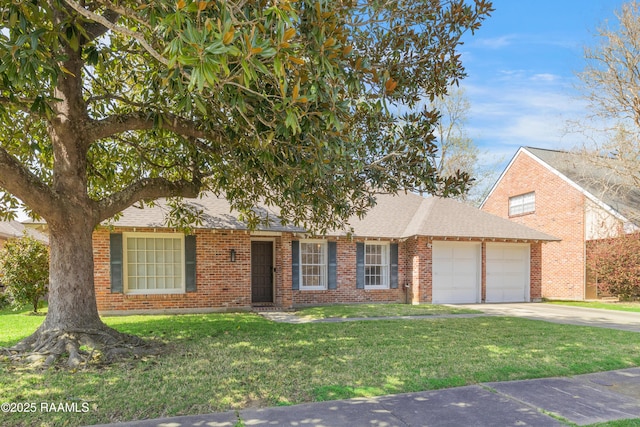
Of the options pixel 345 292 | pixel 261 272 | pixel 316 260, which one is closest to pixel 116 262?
pixel 261 272

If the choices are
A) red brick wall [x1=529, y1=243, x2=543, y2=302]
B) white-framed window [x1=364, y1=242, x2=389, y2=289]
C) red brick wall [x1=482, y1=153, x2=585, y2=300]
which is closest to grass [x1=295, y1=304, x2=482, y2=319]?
white-framed window [x1=364, y1=242, x2=389, y2=289]

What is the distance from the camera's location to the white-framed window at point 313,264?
14.2 metres

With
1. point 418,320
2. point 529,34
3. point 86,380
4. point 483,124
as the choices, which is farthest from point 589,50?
point 86,380

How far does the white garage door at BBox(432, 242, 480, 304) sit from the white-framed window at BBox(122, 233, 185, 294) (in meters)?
9.02

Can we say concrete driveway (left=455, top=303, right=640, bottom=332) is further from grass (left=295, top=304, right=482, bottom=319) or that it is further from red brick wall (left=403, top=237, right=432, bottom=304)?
red brick wall (left=403, top=237, right=432, bottom=304)

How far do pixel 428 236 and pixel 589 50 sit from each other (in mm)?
10798

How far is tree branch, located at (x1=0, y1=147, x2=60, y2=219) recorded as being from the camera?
6.08m

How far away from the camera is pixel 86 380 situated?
5.28 metres

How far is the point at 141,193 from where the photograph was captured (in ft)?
25.2

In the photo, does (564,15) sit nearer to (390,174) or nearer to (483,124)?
(390,174)

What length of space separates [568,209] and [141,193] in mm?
18781

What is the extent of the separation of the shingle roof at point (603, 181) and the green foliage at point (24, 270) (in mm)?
20572

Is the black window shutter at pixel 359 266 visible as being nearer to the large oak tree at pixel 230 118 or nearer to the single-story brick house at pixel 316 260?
the single-story brick house at pixel 316 260

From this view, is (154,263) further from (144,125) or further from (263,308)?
(144,125)
